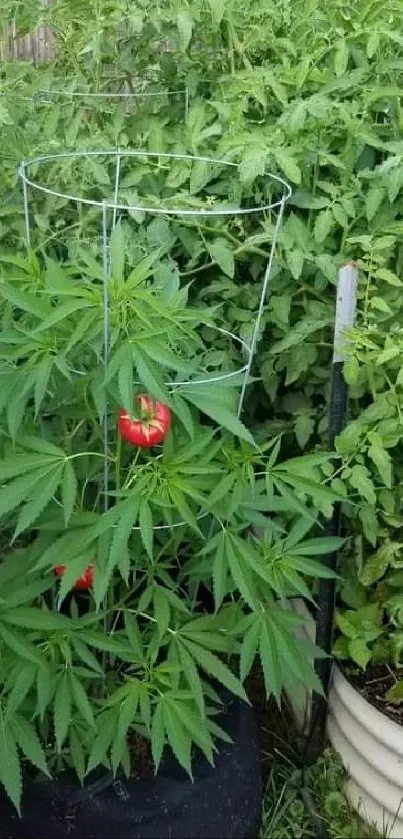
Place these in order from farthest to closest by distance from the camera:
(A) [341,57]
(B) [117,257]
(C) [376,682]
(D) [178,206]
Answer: (C) [376,682], (D) [178,206], (A) [341,57], (B) [117,257]

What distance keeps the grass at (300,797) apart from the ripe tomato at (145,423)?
0.97 metres

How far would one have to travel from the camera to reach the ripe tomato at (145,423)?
149 centimetres

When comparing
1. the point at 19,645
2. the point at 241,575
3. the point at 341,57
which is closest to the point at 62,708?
the point at 19,645

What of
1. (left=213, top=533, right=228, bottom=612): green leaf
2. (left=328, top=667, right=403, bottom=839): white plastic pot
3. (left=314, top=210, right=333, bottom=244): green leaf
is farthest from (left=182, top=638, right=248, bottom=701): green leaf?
(left=314, top=210, right=333, bottom=244): green leaf

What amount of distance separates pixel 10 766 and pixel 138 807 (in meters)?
0.28

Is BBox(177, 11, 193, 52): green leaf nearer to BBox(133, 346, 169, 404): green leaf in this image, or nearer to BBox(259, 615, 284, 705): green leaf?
BBox(133, 346, 169, 404): green leaf

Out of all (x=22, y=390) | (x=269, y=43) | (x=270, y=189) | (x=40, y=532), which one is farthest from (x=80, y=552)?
(x=269, y=43)

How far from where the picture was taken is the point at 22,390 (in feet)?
4.86

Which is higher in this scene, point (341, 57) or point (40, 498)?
point (341, 57)

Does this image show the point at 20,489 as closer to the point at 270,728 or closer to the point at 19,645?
the point at 19,645

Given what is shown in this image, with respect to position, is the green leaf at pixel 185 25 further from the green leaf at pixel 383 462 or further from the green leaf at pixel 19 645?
the green leaf at pixel 19 645

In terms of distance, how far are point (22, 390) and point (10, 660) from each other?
0.46 m

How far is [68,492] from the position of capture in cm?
148

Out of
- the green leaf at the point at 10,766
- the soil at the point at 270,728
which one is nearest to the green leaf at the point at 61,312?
the green leaf at the point at 10,766
